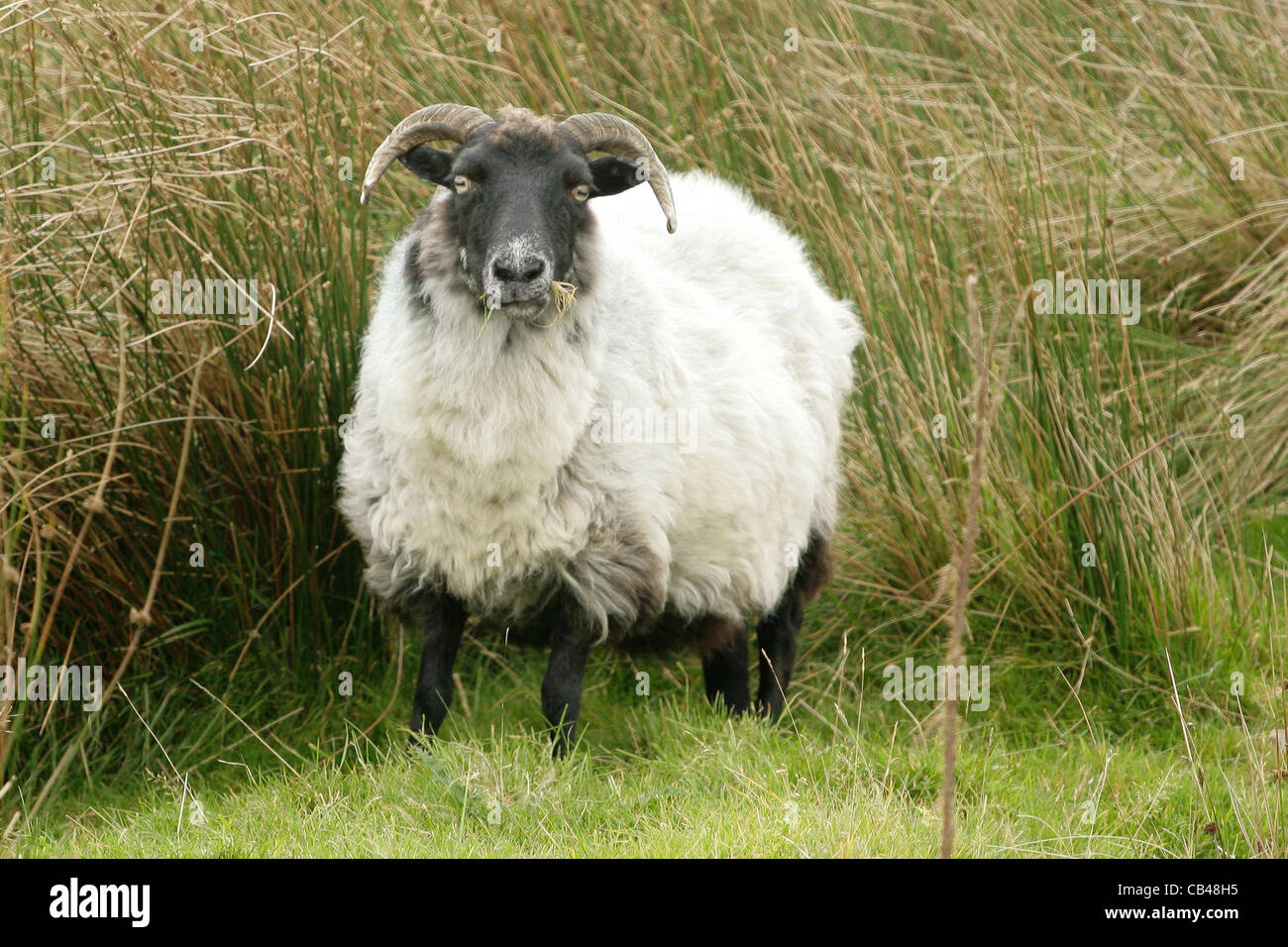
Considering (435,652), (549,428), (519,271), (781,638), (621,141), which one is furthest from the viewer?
(781,638)

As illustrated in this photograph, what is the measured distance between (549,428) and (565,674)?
0.81 m

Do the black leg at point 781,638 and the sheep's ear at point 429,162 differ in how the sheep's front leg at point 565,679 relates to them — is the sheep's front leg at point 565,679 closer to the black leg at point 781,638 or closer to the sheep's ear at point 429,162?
the black leg at point 781,638

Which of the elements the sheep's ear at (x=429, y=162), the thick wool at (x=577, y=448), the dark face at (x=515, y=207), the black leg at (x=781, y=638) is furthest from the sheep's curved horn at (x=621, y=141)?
the black leg at (x=781, y=638)

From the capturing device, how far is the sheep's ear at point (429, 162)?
5020mm

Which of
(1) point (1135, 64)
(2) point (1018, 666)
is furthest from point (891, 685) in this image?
(1) point (1135, 64)

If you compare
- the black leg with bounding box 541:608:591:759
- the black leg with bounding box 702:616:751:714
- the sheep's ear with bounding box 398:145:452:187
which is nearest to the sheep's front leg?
the black leg with bounding box 541:608:591:759

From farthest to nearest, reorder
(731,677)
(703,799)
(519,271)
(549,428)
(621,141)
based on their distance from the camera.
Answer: (731,677) < (621,141) < (549,428) < (519,271) < (703,799)

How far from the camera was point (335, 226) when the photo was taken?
5.59 metres

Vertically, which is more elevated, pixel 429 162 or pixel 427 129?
pixel 427 129

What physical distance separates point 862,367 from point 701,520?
1.49m

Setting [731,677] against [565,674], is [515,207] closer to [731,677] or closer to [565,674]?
[565,674]

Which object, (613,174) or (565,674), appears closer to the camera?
(565,674)

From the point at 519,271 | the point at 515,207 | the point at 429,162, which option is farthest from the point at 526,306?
the point at 429,162

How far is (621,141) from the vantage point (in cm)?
520
